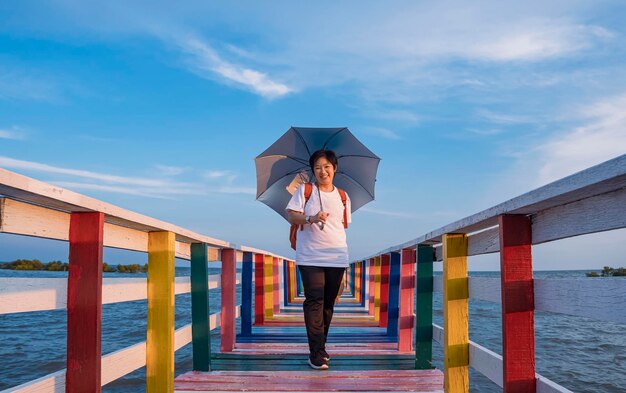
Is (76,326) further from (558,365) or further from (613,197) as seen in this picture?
(558,365)

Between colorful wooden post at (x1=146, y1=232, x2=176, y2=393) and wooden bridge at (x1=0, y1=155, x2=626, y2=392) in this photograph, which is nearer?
wooden bridge at (x1=0, y1=155, x2=626, y2=392)

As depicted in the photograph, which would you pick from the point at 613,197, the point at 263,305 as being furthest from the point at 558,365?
the point at 613,197

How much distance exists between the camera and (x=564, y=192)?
177 centimetres

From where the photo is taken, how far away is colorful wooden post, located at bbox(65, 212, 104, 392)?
2240 mm

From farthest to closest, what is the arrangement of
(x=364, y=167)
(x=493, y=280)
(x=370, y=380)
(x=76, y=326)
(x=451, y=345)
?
(x=364, y=167) < (x=370, y=380) < (x=451, y=345) < (x=493, y=280) < (x=76, y=326)

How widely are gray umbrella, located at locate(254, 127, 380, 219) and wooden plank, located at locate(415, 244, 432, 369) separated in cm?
202

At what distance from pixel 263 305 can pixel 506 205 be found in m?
5.81

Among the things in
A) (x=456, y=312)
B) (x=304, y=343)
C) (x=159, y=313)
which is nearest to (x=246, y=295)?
(x=304, y=343)

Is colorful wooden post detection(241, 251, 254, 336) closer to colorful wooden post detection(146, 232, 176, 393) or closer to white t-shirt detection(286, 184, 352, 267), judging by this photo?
white t-shirt detection(286, 184, 352, 267)

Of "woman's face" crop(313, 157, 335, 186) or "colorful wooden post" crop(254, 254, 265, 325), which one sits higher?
"woman's face" crop(313, 157, 335, 186)

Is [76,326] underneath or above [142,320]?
above

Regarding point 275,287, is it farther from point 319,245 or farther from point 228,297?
point 319,245

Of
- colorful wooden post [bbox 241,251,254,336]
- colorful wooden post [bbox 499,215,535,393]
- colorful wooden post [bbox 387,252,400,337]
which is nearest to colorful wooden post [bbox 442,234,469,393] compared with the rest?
colorful wooden post [bbox 499,215,535,393]

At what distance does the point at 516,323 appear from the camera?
2289 mm
